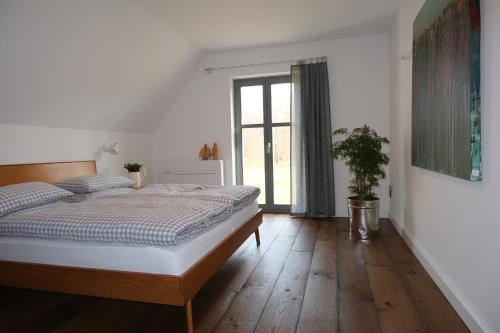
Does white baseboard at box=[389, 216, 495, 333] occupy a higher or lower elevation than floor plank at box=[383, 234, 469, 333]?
higher

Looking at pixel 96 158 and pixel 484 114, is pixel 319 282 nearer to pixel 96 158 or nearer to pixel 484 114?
pixel 484 114

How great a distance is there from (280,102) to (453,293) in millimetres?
3214

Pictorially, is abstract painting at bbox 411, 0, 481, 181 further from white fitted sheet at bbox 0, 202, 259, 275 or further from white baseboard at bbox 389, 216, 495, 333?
white fitted sheet at bbox 0, 202, 259, 275

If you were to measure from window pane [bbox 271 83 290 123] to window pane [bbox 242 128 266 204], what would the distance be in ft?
1.00

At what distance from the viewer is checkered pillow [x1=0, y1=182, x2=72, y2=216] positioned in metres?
2.05

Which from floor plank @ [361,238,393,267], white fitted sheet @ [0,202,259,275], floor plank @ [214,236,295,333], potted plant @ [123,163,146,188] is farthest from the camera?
potted plant @ [123,163,146,188]

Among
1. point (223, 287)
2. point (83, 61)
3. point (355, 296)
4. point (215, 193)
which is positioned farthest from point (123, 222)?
point (83, 61)

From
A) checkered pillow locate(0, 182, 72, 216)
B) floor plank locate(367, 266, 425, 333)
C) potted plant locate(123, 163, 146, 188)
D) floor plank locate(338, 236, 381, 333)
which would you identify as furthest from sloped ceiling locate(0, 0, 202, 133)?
floor plank locate(367, 266, 425, 333)

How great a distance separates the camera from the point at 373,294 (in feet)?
6.52

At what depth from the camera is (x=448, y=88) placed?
176 centimetres

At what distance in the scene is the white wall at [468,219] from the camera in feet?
4.39

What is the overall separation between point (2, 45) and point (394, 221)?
3.91 meters

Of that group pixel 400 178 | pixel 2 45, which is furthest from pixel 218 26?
pixel 400 178

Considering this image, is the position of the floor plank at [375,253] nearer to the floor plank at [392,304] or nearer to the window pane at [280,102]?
the floor plank at [392,304]
